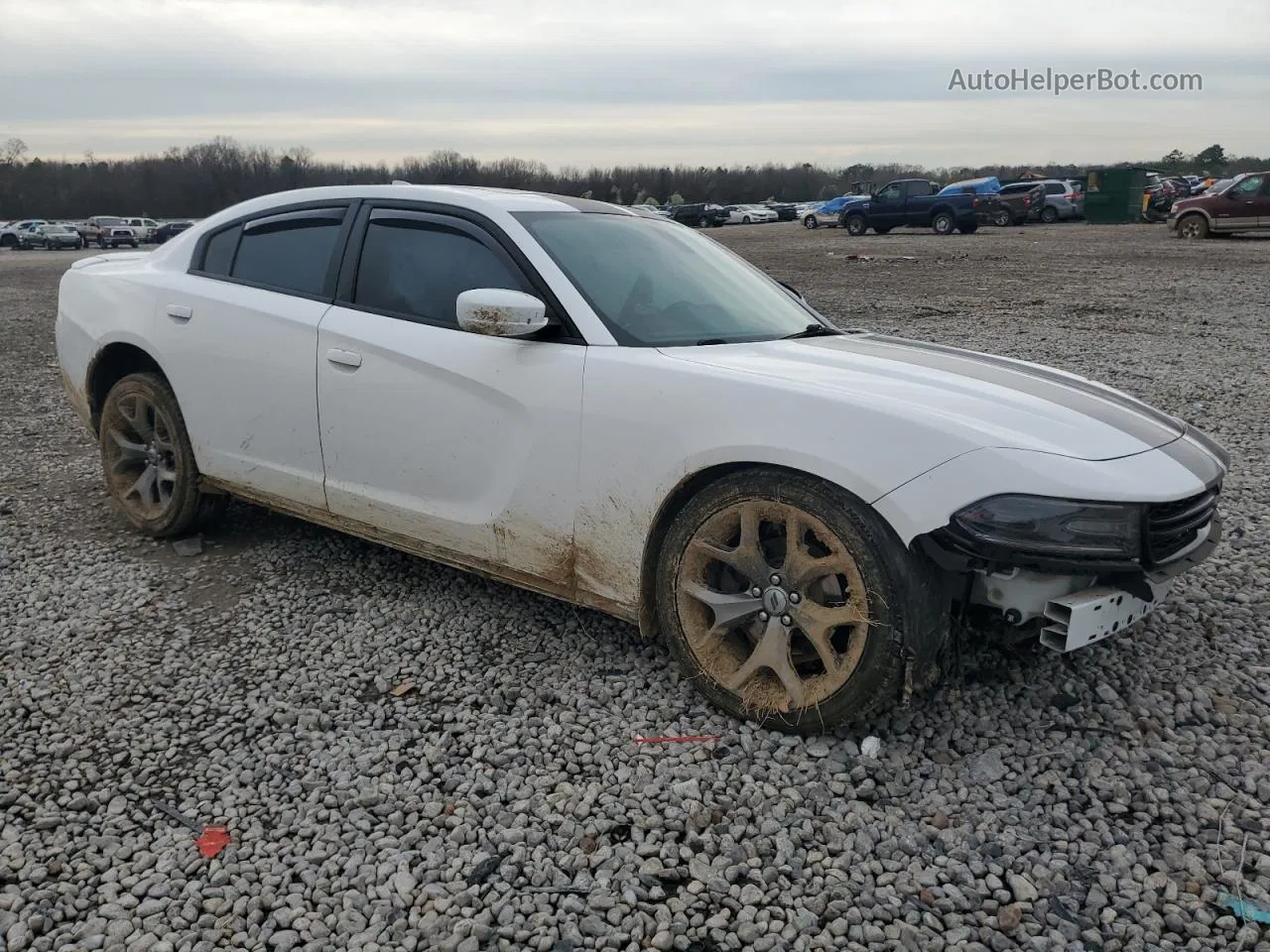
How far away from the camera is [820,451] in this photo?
2.77 meters

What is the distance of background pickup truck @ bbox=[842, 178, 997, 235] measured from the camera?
29.7 metres

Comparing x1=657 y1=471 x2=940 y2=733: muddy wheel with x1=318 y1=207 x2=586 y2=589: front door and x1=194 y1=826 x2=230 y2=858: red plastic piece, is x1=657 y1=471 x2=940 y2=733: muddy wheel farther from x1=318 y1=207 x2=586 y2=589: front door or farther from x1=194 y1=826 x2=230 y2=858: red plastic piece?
x1=194 y1=826 x2=230 y2=858: red plastic piece

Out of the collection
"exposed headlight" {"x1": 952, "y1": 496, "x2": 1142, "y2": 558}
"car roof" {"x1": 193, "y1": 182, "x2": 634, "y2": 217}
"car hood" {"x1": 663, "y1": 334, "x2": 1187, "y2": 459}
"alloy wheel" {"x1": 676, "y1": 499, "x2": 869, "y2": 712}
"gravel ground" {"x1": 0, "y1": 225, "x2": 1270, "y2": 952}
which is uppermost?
"car roof" {"x1": 193, "y1": 182, "x2": 634, "y2": 217}

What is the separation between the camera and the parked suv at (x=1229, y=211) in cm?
2341

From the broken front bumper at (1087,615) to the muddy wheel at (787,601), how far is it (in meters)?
0.32

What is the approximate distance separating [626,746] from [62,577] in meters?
2.87

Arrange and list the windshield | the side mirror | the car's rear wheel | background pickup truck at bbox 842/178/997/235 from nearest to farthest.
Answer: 1. the side mirror
2. the windshield
3. background pickup truck at bbox 842/178/997/235
4. the car's rear wheel

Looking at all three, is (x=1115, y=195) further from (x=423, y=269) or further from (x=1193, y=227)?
(x=423, y=269)

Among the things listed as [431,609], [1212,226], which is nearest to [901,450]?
[431,609]

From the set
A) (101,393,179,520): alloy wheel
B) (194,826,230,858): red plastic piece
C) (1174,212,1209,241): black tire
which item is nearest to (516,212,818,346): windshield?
(194,826,230,858): red plastic piece

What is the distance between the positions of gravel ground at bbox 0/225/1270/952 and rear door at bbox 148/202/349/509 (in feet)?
1.77

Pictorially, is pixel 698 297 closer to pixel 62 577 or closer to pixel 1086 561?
pixel 1086 561

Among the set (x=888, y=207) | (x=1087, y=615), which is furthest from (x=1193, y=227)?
(x=1087, y=615)

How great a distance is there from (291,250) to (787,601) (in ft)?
8.74
